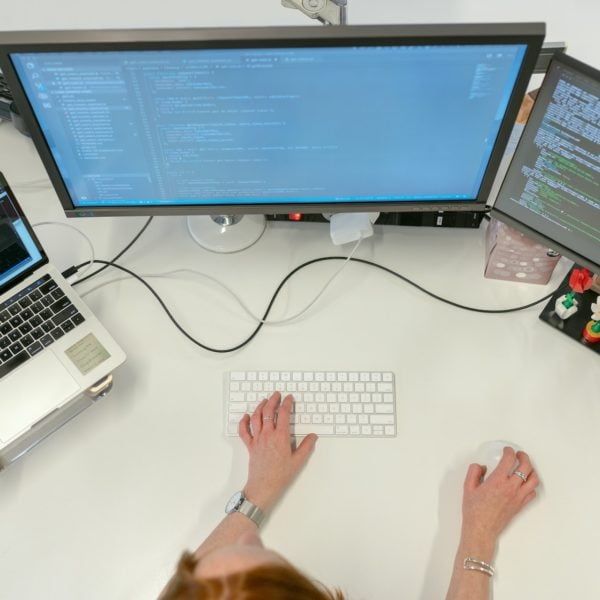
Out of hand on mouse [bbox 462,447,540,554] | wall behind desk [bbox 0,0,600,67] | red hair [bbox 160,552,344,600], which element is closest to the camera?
red hair [bbox 160,552,344,600]

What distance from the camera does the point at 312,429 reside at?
38.6 inches

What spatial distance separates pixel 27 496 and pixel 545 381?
80 cm

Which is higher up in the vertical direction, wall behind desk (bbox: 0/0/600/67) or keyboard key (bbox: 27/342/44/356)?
wall behind desk (bbox: 0/0/600/67)

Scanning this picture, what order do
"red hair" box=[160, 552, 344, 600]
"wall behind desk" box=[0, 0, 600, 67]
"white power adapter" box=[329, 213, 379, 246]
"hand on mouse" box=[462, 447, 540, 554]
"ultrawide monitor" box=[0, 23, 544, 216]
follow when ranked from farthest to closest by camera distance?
"wall behind desk" box=[0, 0, 600, 67] < "white power adapter" box=[329, 213, 379, 246] < "hand on mouse" box=[462, 447, 540, 554] < "ultrawide monitor" box=[0, 23, 544, 216] < "red hair" box=[160, 552, 344, 600]

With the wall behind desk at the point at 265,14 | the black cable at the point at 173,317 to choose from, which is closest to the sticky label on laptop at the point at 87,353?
the black cable at the point at 173,317

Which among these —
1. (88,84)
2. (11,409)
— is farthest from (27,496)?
(88,84)

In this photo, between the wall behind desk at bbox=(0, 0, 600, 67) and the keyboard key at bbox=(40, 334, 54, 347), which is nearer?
the keyboard key at bbox=(40, 334, 54, 347)

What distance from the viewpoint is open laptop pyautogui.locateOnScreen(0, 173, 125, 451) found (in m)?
0.94

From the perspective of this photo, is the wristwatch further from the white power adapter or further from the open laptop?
the white power adapter

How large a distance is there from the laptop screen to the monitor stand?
0.27 meters

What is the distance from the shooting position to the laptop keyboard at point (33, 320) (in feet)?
3.16

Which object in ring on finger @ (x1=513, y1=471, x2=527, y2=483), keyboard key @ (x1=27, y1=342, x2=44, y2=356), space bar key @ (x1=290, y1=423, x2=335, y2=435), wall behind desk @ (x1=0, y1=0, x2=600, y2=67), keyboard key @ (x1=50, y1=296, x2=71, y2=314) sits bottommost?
ring on finger @ (x1=513, y1=471, x2=527, y2=483)

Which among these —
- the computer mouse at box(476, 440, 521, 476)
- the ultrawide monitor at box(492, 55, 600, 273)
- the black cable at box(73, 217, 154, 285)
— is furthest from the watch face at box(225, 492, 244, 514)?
the ultrawide monitor at box(492, 55, 600, 273)

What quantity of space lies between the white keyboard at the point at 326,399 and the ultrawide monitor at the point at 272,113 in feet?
0.86
